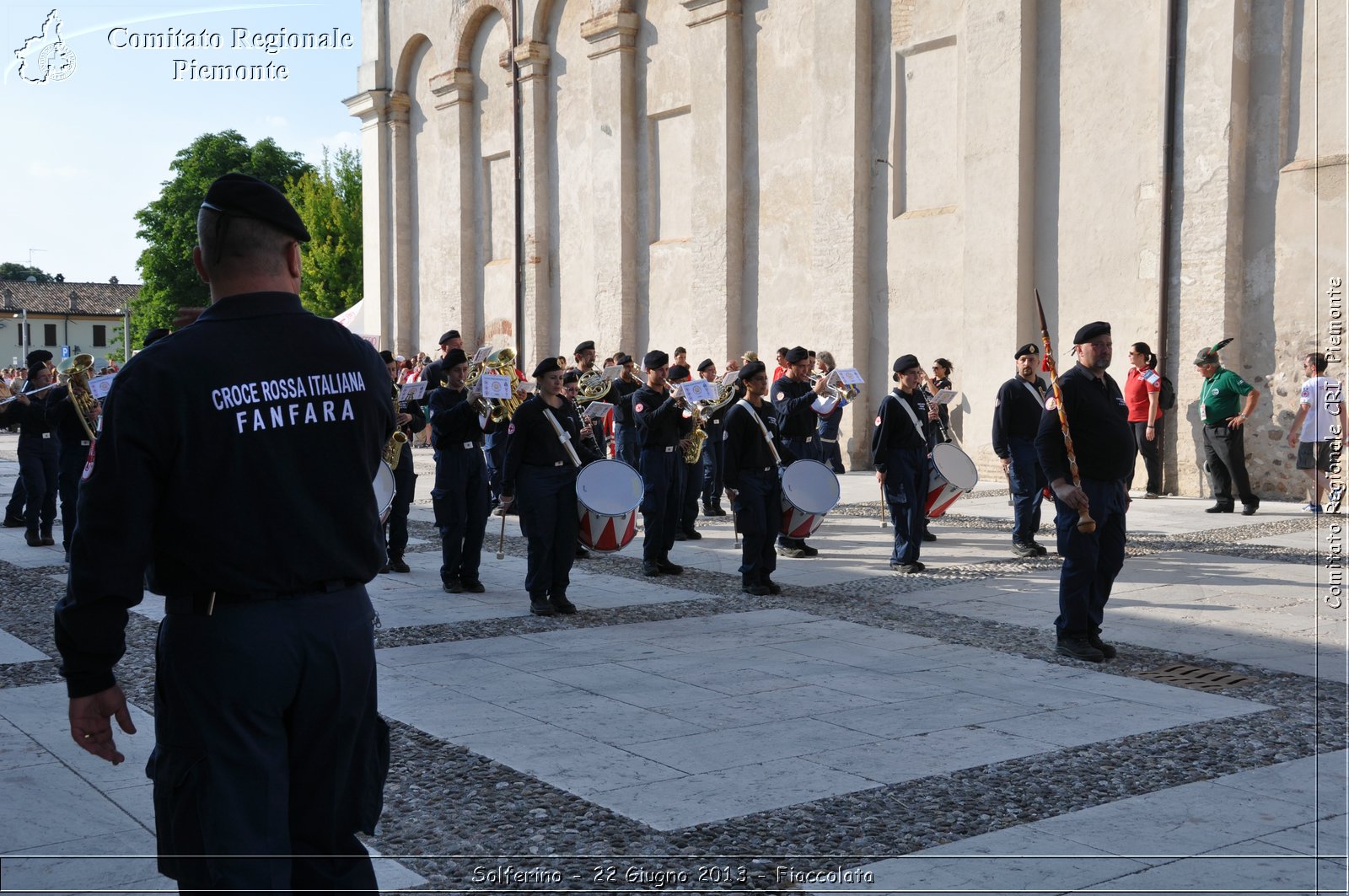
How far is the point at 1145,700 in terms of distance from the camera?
686 centimetres

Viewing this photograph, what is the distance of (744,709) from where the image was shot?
664cm

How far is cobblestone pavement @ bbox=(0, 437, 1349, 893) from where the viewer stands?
449 centimetres

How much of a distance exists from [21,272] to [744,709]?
12612 centimetres

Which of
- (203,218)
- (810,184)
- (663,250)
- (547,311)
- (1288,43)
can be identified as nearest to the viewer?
(203,218)

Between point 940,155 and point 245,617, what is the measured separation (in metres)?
18.2

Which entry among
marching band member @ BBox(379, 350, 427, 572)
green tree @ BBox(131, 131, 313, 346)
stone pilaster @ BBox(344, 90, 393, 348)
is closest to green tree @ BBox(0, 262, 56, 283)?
green tree @ BBox(131, 131, 313, 346)

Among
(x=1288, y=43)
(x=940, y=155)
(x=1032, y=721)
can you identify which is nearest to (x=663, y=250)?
(x=940, y=155)

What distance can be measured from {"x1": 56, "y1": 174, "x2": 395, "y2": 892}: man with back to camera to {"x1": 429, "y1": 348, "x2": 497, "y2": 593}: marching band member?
7583 mm

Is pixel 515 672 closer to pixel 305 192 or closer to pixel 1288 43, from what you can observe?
pixel 1288 43

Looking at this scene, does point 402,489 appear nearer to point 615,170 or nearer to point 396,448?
point 396,448

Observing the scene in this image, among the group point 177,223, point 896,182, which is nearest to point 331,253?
point 177,223

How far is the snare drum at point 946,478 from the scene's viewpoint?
12.0m

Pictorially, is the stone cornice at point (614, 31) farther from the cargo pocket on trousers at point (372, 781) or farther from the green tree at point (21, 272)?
the green tree at point (21, 272)

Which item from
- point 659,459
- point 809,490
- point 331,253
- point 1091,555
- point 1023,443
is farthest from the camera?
point 331,253
